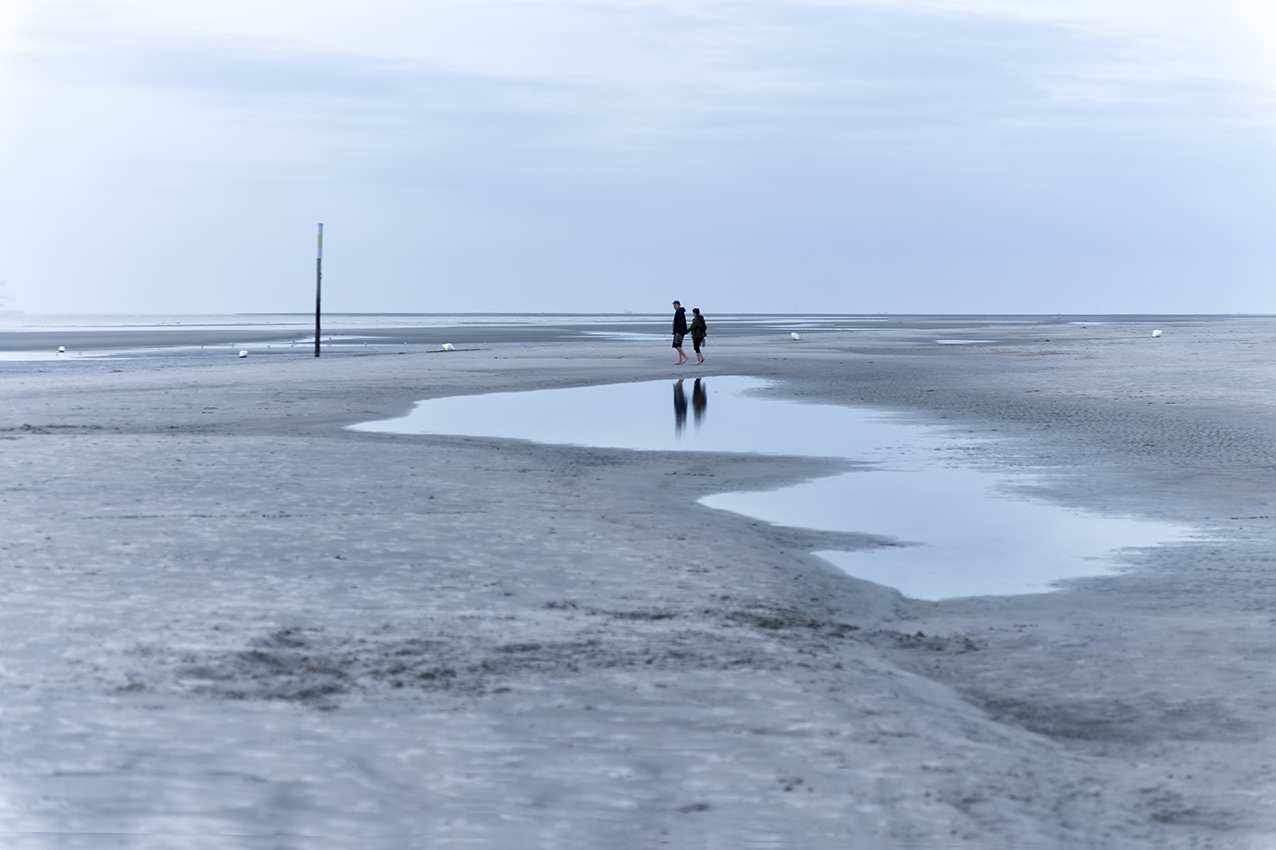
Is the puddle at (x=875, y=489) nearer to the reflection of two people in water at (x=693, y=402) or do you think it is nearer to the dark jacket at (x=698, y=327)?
the reflection of two people in water at (x=693, y=402)

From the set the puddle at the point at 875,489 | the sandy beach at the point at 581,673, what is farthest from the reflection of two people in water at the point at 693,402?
the sandy beach at the point at 581,673

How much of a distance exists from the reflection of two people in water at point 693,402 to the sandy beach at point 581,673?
6927 mm

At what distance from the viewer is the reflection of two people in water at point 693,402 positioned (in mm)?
22672

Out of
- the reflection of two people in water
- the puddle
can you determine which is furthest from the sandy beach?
Answer: the reflection of two people in water

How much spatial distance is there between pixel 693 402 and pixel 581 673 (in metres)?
20.4

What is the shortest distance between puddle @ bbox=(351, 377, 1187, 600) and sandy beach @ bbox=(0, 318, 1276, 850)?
487mm

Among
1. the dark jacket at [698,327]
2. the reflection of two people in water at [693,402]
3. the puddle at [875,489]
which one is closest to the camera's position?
the puddle at [875,489]

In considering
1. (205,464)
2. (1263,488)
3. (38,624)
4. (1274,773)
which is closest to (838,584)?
(1274,773)

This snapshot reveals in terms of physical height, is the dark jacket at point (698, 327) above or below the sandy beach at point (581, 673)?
above

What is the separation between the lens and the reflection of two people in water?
22.7m

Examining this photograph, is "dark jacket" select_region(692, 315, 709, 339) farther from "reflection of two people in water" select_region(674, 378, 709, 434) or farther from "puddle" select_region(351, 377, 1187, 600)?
"puddle" select_region(351, 377, 1187, 600)

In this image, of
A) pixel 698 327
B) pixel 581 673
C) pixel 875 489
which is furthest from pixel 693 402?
pixel 581 673

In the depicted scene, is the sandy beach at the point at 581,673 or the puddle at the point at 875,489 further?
the puddle at the point at 875,489

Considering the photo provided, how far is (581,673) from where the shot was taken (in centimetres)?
702
